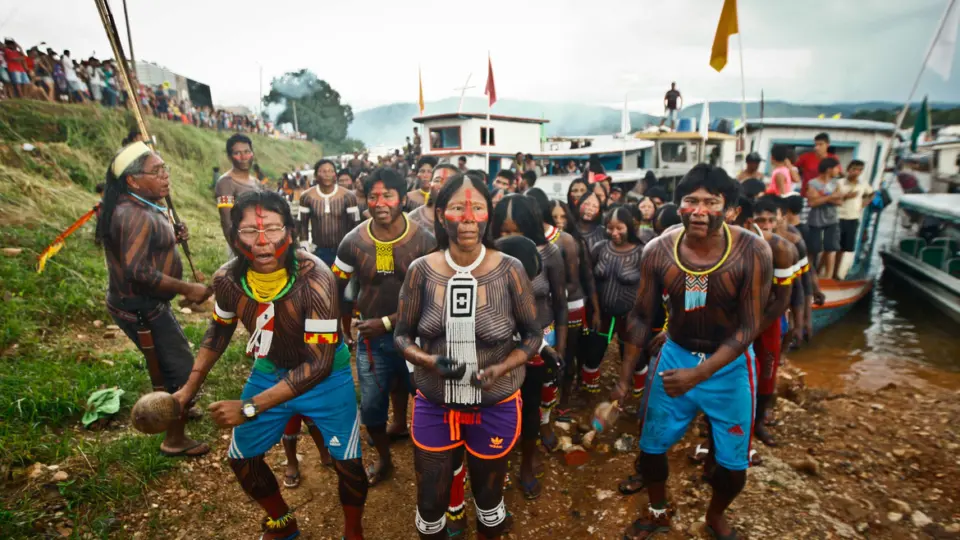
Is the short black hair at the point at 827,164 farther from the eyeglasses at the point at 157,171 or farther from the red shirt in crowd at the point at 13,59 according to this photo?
the red shirt in crowd at the point at 13,59

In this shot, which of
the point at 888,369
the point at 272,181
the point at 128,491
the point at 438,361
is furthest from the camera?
the point at 272,181

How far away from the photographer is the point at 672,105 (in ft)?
55.0

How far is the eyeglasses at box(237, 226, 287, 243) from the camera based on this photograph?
260 centimetres

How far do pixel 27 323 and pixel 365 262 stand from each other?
4522 mm

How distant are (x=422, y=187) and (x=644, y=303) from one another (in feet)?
17.8

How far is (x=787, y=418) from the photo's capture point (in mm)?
4941

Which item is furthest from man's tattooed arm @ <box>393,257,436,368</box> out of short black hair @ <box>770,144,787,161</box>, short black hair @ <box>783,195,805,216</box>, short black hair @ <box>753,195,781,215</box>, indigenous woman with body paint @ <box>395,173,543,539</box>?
short black hair @ <box>770,144,787,161</box>

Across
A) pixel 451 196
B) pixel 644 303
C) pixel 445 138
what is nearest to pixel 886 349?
pixel 644 303

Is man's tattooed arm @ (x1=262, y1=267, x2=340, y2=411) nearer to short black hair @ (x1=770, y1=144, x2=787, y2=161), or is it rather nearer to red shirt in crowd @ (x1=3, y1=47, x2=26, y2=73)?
short black hair @ (x1=770, y1=144, x2=787, y2=161)

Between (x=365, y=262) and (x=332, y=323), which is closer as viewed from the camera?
(x=332, y=323)

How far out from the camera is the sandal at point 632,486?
3.77 m

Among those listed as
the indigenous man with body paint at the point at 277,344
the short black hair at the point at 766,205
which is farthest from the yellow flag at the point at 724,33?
the indigenous man with body paint at the point at 277,344

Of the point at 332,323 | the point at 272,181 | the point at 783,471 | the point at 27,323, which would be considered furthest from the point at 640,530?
the point at 272,181

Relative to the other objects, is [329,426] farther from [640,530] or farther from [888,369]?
[888,369]
